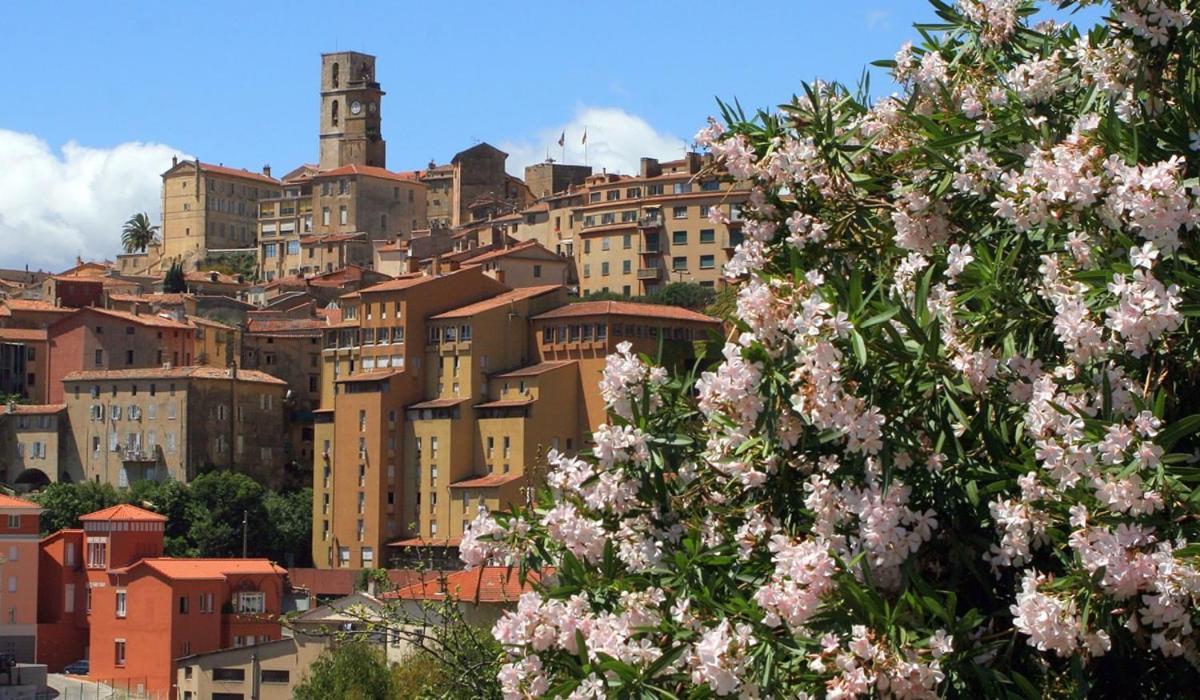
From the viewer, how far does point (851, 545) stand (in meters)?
8.58

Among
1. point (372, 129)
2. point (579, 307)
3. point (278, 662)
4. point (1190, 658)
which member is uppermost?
point (372, 129)

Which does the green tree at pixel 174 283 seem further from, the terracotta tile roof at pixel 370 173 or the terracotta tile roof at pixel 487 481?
the terracotta tile roof at pixel 487 481

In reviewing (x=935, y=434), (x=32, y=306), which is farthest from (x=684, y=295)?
(x=935, y=434)

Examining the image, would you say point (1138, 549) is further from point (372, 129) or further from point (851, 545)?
point (372, 129)

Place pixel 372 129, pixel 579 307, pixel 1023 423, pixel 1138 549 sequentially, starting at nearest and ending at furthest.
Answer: pixel 1138 549 → pixel 1023 423 → pixel 579 307 → pixel 372 129

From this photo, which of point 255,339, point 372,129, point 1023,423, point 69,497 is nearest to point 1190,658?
point 1023,423

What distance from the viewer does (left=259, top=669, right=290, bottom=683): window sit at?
5409 centimetres

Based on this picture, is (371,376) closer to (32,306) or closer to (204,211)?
(32,306)

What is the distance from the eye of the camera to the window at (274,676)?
177 feet

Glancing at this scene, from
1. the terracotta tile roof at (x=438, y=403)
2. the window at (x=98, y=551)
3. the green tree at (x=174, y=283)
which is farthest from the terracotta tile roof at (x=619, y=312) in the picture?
the green tree at (x=174, y=283)

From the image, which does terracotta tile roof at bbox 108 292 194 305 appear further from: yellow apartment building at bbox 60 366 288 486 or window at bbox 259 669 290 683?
window at bbox 259 669 290 683

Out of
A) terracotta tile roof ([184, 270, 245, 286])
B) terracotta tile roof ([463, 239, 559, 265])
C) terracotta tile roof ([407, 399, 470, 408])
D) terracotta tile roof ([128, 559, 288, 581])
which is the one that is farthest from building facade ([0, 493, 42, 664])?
terracotta tile roof ([184, 270, 245, 286])

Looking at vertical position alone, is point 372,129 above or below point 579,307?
above

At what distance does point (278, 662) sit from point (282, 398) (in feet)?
162
